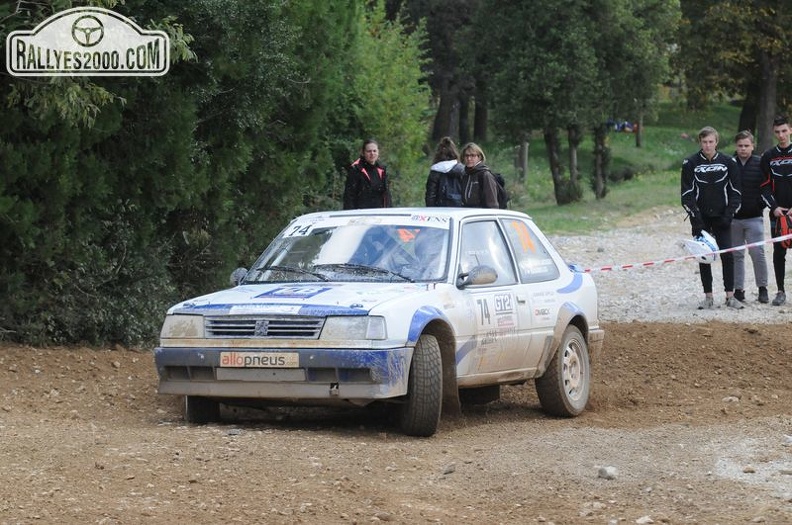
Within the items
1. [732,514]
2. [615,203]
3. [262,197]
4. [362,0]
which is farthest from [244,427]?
[615,203]

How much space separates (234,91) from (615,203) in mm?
25736

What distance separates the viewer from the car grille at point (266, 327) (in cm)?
901

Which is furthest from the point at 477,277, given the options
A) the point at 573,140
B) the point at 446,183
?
the point at 573,140

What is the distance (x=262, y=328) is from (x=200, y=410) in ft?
3.30

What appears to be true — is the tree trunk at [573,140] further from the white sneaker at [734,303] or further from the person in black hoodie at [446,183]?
the person in black hoodie at [446,183]

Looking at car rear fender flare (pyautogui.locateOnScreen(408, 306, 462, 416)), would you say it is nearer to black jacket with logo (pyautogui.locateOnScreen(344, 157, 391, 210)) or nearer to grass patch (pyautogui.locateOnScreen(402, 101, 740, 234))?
black jacket with logo (pyautogui.locateOnScreen(344, 157, 391, 210))

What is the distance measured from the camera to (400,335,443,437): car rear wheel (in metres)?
9.12

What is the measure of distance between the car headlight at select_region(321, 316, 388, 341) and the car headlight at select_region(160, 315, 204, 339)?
3.13 feet

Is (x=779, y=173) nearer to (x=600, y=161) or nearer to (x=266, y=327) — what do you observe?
(x=266, y=327)

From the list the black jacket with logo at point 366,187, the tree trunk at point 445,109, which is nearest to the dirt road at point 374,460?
the black jacket with logo at point 366,187

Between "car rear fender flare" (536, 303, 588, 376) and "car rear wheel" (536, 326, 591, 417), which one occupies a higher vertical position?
"car rear fender flare" (536, 303, 588, 376)

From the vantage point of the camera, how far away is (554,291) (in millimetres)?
11008

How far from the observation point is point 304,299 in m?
9.30

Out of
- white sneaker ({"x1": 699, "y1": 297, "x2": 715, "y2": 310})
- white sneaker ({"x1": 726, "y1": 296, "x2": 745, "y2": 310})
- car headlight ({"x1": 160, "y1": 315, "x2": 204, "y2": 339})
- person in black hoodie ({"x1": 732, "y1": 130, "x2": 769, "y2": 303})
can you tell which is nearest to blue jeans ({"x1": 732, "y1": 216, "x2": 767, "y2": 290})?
person in black hoodie ({"x1": 732, "y1": 130, "x2": 769, "y2": 303})
